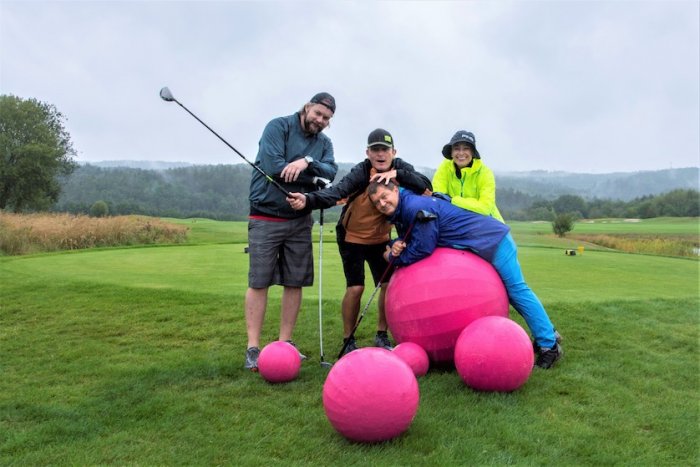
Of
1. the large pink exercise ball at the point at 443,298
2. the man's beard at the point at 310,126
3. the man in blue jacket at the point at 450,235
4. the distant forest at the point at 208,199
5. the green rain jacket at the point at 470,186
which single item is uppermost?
the distant forest at the point at 208,199

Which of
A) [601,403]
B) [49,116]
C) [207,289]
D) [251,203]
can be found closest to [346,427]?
[601,403]

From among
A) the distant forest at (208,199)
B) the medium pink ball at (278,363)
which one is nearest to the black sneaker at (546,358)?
the medium pink ball at (278,363)

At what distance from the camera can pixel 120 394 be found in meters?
4.30

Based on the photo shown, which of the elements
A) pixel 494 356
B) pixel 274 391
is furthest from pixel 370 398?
pixel 274 391

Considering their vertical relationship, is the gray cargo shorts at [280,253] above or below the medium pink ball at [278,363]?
above

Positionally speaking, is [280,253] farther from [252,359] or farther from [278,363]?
[278,363]

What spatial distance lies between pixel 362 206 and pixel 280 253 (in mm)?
876

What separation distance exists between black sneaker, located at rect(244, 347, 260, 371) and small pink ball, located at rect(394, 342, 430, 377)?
4.14 ft

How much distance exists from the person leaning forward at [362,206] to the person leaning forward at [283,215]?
293 millimetres

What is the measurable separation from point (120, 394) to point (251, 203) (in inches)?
74.9

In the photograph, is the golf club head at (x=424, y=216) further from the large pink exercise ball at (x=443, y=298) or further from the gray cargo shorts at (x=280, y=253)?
the gray cargo shorts at (x=280, y=253)

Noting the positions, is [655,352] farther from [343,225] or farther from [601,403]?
[343,225]

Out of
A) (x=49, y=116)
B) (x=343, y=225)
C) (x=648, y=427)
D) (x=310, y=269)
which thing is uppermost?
(x=49, y=116)

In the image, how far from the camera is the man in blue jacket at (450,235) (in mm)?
4500
